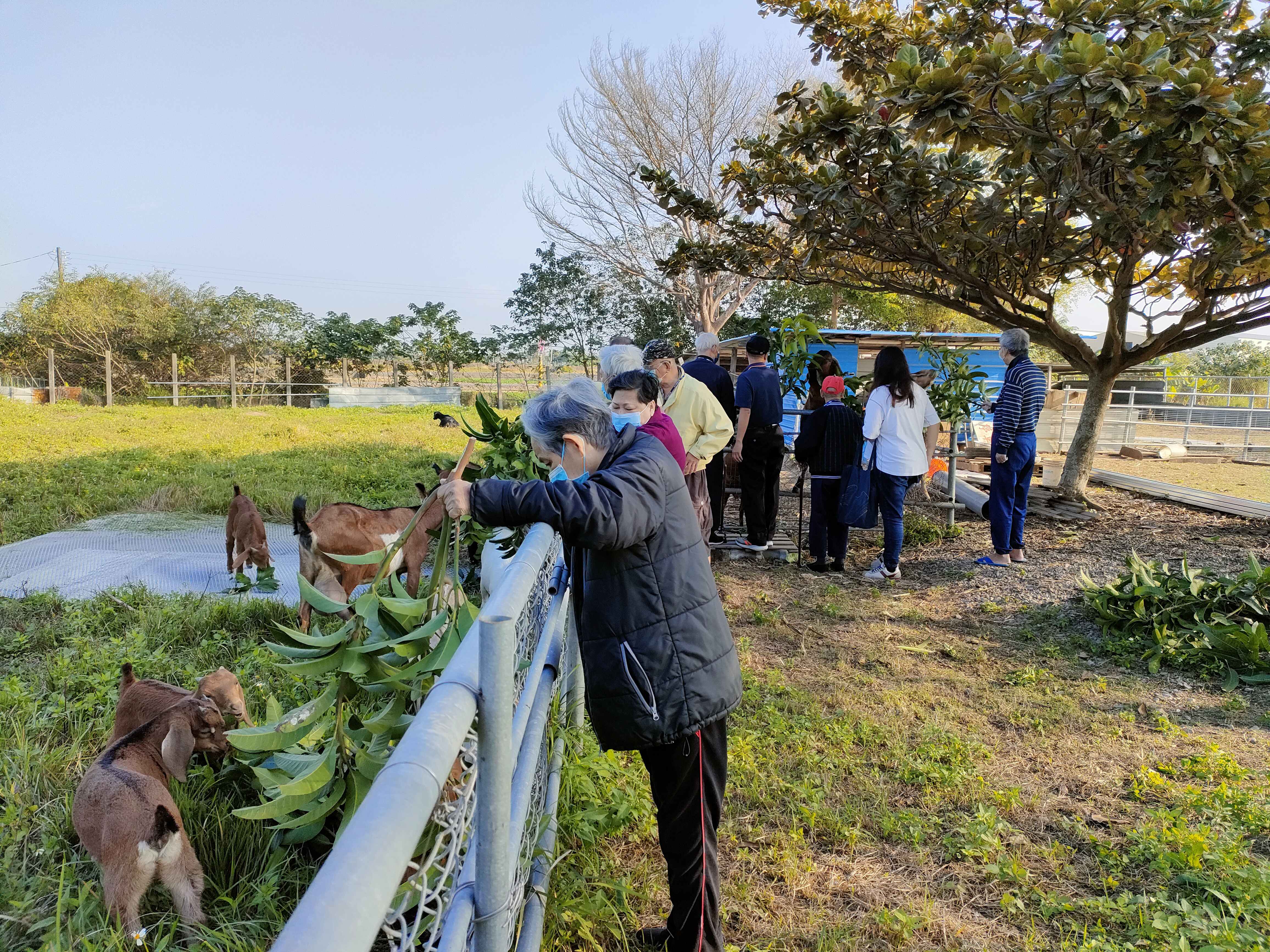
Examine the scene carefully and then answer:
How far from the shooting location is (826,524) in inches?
271

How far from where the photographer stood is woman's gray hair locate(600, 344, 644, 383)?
4.49 metres

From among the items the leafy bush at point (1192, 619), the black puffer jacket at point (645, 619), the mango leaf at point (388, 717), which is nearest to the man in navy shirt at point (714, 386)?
the leafy bush at point (1192, 619)

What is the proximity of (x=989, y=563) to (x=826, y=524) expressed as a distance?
4.80 ft

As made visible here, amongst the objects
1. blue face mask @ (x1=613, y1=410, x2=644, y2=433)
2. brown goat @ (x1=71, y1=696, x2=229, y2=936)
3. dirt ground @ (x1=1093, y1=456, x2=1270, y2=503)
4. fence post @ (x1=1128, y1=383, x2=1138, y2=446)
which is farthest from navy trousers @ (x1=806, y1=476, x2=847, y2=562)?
fence post @ (x1=1128, y1=383, x2=1138, y2=446)

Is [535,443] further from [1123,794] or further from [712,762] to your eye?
[1123,794]

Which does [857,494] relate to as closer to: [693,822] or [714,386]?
[714,386]

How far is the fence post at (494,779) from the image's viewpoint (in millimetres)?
1238

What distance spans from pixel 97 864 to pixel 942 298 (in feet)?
28.1

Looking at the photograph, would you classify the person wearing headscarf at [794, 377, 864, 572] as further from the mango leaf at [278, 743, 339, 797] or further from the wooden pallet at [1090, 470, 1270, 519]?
the mango leaf at [278, 743, 339, 797]

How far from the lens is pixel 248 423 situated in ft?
53.7

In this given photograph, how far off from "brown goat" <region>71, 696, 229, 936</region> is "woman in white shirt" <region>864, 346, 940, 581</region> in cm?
551

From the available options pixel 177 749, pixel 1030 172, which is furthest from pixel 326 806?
pixel 1030 172

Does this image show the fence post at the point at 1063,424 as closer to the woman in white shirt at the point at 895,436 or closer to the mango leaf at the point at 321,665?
the woman in white shirt at the point at 895,436

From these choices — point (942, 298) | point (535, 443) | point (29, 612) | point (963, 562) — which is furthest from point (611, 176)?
point (535, 443)
